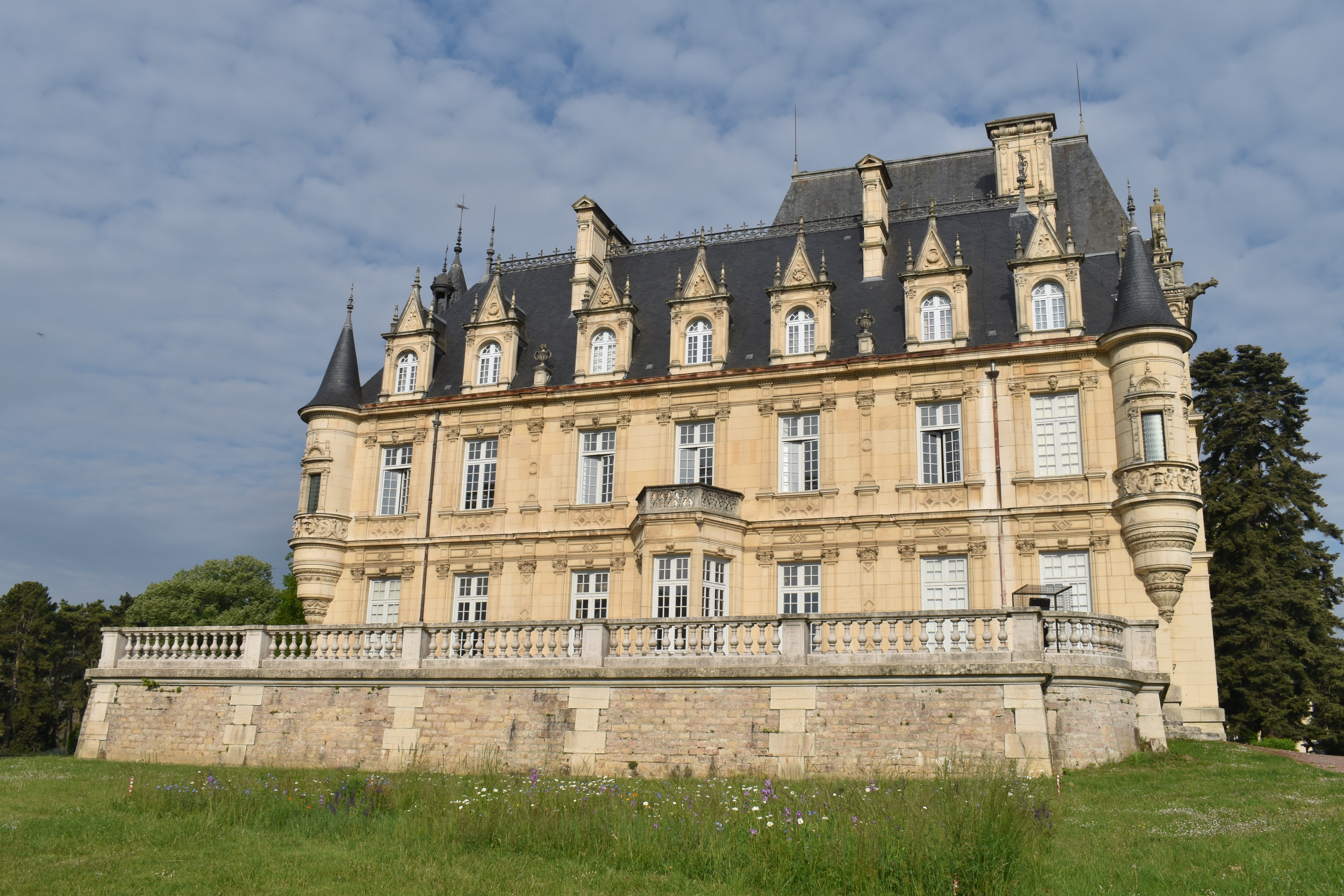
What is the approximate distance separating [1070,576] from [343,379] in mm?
22122

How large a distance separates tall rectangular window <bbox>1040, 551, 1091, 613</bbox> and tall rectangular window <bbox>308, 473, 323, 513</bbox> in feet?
68.0

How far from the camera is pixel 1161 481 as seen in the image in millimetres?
25844

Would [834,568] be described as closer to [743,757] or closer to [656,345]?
[656,345]

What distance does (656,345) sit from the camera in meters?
33.1

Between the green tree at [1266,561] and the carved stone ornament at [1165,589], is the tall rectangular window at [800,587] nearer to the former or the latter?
the carved stone ornament at [1165,589]

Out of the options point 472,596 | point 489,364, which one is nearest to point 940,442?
point 472,596

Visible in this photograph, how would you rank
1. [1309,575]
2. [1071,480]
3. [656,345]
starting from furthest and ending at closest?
[1309,575], [656,345], [1071,480]

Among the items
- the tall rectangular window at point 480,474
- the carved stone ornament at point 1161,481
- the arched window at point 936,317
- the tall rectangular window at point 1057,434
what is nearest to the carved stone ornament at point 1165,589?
the carved stone ornament at point 1161,481

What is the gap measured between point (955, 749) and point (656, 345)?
59.8ft

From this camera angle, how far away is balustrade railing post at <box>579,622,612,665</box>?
20.1m

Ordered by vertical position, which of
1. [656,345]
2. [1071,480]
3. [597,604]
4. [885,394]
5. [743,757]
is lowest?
[743,757]

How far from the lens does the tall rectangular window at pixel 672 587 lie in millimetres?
27750

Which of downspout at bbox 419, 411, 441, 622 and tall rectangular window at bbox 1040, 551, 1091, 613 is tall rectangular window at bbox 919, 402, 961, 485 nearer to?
tall rectangular window at bbox 1040, 551, 1091, 613

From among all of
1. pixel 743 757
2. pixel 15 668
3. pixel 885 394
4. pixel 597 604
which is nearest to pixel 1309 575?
pixel 885 394
